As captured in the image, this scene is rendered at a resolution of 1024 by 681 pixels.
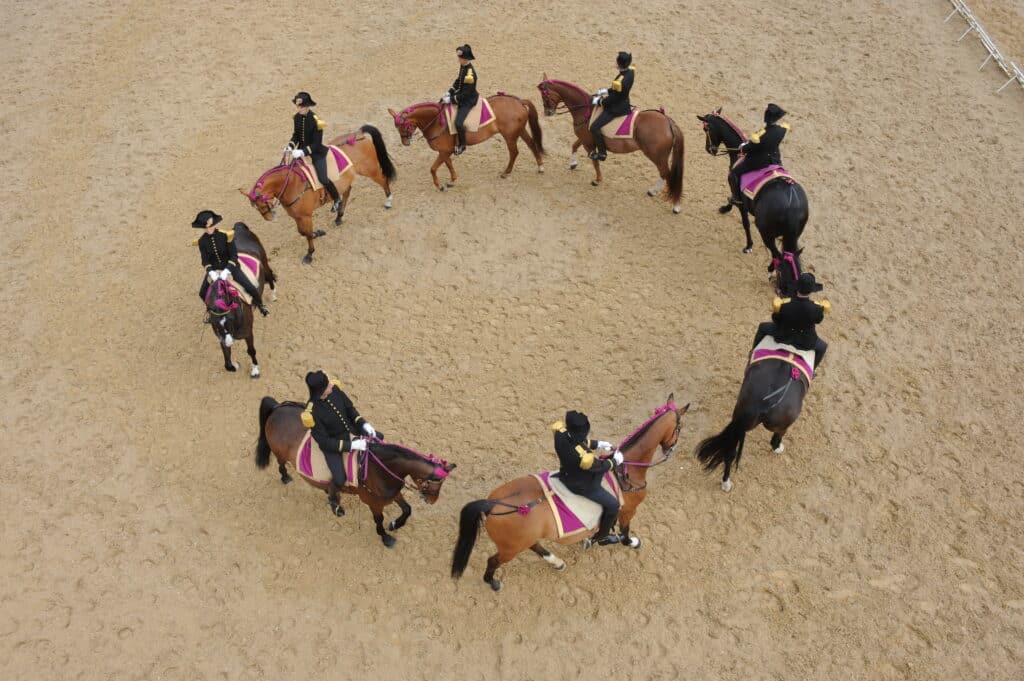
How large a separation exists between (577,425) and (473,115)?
7.33 meters

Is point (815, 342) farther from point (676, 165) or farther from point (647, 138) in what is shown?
point (647, 138)

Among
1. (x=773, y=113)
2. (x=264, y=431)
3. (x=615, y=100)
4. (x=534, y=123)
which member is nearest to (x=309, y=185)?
(x=534, y=123)

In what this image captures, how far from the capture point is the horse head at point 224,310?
899cm

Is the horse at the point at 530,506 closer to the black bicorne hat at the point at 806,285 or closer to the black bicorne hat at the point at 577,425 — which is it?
the black bicorne hat at the point at 577,425

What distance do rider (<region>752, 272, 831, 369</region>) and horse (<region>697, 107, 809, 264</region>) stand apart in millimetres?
2216

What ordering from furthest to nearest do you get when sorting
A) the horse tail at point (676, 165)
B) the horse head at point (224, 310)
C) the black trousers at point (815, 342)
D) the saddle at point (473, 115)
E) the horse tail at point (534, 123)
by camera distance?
the horse tail at point (534, 123)
the saddle at point (473, 115)
the horse tail at point (676, 165)
the horse head at point (224, 310)
the black trousers at point (815, 342)

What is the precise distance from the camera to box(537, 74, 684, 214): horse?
36.9ft

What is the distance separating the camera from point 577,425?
21.0 feet

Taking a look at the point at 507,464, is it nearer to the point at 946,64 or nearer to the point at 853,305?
the point at 853,305

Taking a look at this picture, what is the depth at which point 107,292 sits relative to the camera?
10969 millimetres

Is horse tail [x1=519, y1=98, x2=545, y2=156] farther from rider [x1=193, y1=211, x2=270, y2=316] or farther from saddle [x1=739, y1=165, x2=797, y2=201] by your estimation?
rider [x1=193, y1=211, x2=270, y2=316]

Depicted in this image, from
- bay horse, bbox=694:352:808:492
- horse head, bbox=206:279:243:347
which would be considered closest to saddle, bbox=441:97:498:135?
horse head, bbox=206:279:243:347

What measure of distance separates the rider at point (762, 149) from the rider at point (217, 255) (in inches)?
309

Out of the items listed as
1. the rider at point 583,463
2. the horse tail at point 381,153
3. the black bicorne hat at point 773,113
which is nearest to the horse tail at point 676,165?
the black bicorne hat at point 773,113
